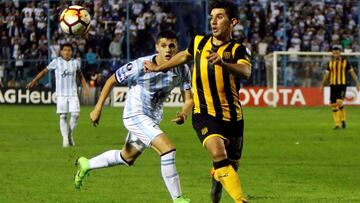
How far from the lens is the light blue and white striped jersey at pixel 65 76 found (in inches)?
852

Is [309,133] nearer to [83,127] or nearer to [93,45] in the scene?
[83,127]

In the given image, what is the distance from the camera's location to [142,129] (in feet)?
37.7

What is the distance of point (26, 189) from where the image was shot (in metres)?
13.2

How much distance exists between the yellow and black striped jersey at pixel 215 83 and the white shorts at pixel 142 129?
104 cm

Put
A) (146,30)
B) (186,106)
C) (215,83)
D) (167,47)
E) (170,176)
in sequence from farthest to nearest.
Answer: (146,30)
(186,106)
(167,47)
(170,176)
(215,83)

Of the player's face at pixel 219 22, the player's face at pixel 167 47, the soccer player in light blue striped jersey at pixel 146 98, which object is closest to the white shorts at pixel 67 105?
the soccer player in light blue striped jersey at pixel 146 98

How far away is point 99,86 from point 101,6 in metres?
4.89

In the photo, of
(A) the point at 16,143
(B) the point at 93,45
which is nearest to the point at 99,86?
(B) the point at 93,45

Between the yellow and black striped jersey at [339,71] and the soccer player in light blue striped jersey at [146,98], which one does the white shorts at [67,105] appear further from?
the yellow and black striped jersey at [339,71]

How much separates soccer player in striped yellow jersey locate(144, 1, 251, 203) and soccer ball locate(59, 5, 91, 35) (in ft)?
25.1

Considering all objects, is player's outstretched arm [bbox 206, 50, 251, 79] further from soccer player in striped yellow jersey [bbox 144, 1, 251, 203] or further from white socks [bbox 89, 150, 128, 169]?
white socks [bbox 89, 150, 128, 169]

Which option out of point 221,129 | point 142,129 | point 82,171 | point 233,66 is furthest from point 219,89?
point 82,171

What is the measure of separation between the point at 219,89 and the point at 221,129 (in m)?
0.42

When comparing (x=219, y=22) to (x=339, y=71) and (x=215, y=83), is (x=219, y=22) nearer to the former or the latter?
(x=215, y=83)
